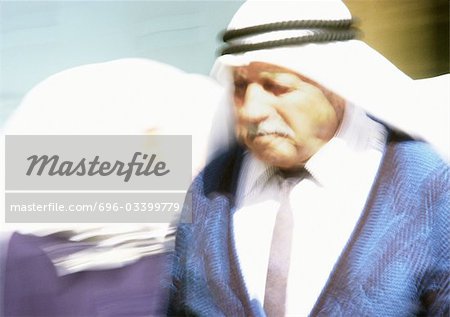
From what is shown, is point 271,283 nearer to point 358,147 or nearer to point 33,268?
point 358,147

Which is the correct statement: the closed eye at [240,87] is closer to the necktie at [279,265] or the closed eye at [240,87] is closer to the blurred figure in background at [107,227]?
the blurred figure in background at [107,227]

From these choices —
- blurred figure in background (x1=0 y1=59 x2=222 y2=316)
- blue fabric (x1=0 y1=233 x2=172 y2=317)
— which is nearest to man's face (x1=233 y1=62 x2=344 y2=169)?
blurred figure in background (x1=0 y1=59 x2=222 y2=316)

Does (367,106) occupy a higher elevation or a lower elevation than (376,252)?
higher

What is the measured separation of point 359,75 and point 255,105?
0.24 m

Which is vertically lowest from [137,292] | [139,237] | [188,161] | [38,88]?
[137,292]

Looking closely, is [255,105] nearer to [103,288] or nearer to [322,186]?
[322,186]

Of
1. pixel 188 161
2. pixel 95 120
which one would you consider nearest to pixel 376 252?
pixel 188 161

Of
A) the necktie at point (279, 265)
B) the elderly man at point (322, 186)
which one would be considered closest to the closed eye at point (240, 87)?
the elderly man at point (322, 186)

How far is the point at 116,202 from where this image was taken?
169cm

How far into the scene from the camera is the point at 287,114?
1.59 meters

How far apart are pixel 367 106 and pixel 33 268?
89cm

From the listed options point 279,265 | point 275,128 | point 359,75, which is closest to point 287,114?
point 275,128

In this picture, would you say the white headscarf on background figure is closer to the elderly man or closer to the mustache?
the elderly man

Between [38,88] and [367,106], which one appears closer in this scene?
[367,106]
